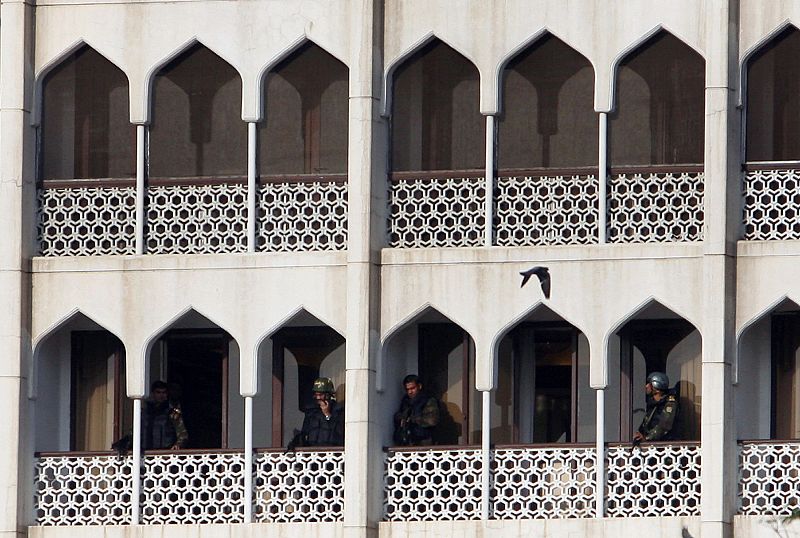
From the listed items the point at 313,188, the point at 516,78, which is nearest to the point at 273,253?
the point at 313,188

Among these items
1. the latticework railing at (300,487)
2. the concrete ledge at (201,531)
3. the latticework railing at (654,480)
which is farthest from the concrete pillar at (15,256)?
the latticework railing at (654,480)

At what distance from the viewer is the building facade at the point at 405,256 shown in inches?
1232

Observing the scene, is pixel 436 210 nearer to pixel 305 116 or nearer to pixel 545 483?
pixel 305 116

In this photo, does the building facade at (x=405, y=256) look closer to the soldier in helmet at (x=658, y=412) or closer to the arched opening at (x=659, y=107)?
the arched opening at (x=659, y=107)

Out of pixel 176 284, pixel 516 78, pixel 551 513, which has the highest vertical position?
pixel 516 78

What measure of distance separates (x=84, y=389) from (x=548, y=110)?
647cm

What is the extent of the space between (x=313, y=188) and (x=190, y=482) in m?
3.61

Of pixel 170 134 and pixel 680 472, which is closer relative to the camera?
pixel 680 472

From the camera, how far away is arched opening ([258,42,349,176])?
32844 mm

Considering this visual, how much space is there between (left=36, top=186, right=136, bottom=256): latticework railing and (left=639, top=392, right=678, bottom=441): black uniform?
20.3ft

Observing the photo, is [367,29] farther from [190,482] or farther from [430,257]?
[190,482]

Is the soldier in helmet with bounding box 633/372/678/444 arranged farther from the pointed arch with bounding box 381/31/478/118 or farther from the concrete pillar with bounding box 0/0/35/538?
the concrete pillar with bounding box 0/0/35/538

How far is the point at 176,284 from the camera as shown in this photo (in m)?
32.3

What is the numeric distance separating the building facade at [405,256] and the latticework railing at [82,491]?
0.04 m
